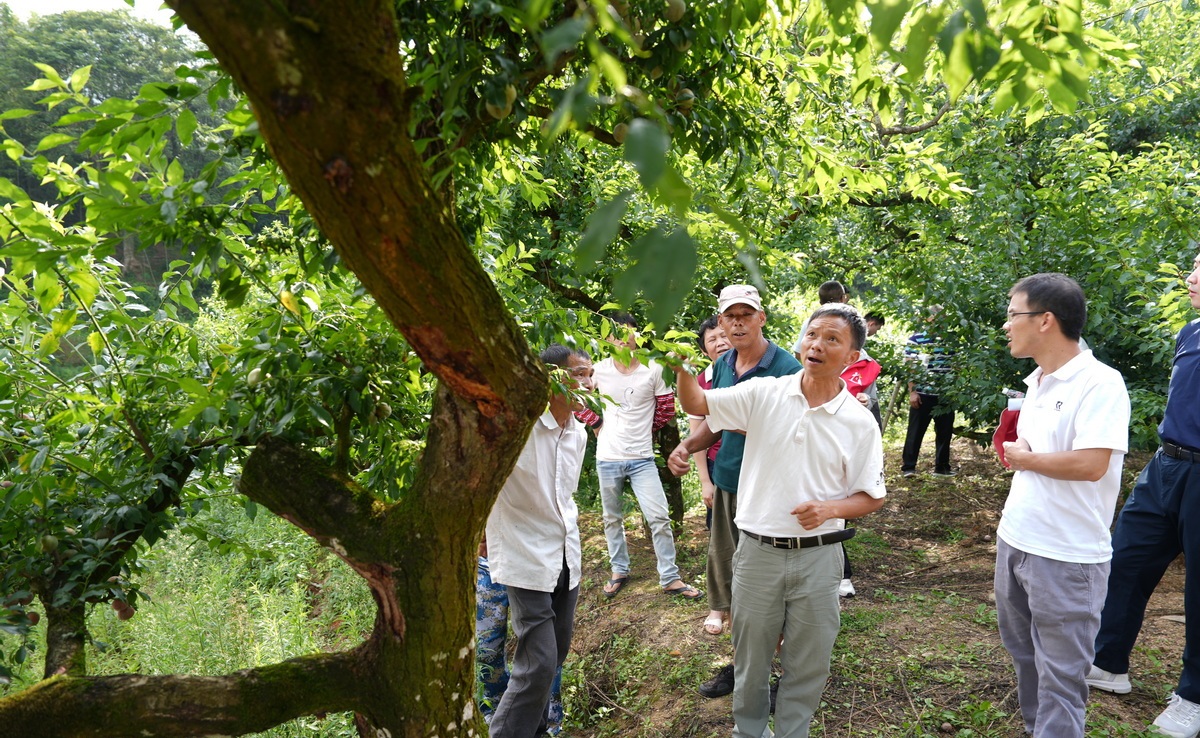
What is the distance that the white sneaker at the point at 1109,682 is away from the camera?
3361 millimetres

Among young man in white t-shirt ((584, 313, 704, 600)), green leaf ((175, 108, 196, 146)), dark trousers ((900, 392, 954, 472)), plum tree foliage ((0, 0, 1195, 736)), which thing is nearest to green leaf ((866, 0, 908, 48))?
plum tree foliage ((0, 0, 1195, 736))

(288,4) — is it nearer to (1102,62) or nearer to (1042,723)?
(1102,62)

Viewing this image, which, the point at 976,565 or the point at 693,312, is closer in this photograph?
the point at 976,565

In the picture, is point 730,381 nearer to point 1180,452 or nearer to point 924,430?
point 1180,452

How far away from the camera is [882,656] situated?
12.8 feet

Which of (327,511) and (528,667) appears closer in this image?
(327,511)

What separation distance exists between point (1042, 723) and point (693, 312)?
397 centimetres

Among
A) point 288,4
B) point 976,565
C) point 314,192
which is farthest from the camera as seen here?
Answer: point 976,565

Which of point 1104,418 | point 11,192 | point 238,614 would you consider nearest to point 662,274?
point 11,192

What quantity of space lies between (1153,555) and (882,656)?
50.8 inches

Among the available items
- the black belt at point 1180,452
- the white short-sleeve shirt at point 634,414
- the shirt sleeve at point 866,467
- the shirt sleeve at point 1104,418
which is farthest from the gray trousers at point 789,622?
the white short-sleeve shirt at point 634,414

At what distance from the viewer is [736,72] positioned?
7.84 feet

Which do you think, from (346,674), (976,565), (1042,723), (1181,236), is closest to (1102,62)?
(1042,723)

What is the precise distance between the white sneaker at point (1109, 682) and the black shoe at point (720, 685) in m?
1.54
